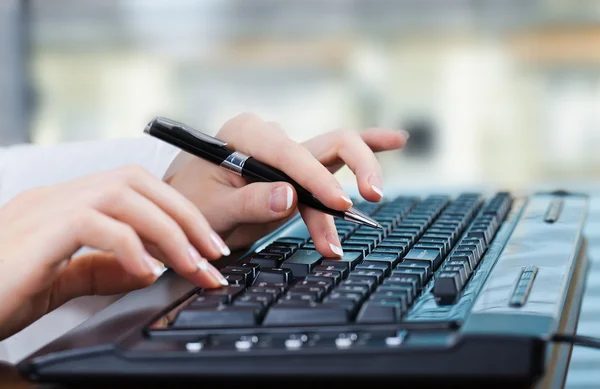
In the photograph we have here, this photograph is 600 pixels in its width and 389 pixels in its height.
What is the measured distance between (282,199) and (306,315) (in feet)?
0.66

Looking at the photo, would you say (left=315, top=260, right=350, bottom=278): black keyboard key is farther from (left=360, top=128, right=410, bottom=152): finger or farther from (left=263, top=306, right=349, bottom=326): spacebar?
(left=360, top=128, right=410, bottom=152): finger

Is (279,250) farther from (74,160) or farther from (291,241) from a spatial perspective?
(74,160)

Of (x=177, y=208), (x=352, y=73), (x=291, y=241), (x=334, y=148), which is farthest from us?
(x=352, y=73)

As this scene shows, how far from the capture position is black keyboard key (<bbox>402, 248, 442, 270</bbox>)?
1.39 ft

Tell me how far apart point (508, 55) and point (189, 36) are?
714 mm

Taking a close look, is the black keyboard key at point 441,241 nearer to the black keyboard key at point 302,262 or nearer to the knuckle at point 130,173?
the black keyboard key at point 302,262

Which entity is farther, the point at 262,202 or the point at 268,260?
the point at 262,202

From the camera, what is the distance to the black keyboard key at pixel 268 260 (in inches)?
17.5

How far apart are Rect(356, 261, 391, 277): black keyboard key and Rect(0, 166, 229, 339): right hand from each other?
71 mm

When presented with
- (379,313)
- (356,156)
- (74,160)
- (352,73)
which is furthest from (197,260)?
(352,73)

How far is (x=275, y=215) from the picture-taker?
54 centimetres

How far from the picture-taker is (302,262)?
17.3 inches

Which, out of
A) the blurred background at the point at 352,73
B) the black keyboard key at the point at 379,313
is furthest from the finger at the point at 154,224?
the blurred background at the point at 352,73

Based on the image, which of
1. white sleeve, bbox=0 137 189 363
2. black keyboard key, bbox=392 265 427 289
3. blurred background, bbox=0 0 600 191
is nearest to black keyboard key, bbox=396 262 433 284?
black keyboard key, bbox=392 265 427 289
